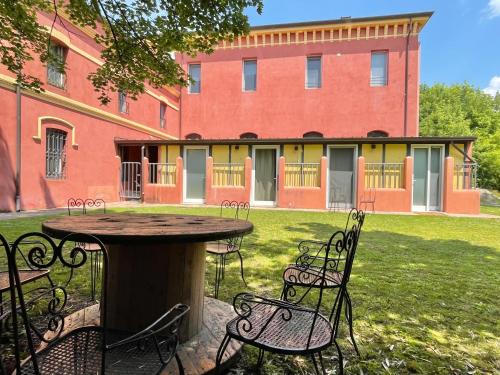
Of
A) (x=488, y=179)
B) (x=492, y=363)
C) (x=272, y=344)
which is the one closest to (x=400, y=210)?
(x=492, y=363)

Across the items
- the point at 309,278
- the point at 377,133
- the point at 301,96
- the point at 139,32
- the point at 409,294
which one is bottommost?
the point at 409,294

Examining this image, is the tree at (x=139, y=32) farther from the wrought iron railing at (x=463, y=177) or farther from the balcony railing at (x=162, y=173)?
the wrought iron railing at (x=463, y=177)

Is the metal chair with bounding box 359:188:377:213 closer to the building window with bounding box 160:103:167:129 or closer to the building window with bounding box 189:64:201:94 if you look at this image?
the building window with bounding box 189:64:201:94

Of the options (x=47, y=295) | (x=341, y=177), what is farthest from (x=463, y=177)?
(x=47, y=295)

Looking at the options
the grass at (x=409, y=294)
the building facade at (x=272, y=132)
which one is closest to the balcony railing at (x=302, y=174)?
the building facade at (x=272, y=132)

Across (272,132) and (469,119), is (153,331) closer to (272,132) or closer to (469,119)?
(272,132)

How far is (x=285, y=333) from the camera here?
1.75 metres

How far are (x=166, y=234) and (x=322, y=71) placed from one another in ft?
55.2

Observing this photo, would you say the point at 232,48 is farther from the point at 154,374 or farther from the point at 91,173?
the point at 154,374

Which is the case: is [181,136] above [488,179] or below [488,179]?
above

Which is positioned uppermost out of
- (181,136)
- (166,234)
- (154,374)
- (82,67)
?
(82,67)

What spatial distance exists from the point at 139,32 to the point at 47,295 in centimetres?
422

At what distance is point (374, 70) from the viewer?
16.4m

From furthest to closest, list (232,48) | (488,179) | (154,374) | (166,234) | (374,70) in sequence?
(488,179) → (232,48) → (374,70) → (166,234) → (154,374)
